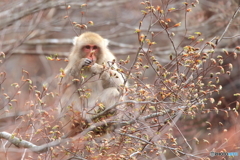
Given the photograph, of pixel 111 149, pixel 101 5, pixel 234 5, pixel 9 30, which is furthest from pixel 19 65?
pixel 111 149

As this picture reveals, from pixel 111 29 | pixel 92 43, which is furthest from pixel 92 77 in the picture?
pixel 111 29

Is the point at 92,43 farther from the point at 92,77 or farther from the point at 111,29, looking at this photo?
the point at 111,29

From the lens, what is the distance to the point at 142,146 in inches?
239

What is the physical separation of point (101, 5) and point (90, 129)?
7.84 meters

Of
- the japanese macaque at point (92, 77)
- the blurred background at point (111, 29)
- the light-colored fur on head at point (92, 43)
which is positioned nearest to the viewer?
the japanese macaque at point (92, 77)

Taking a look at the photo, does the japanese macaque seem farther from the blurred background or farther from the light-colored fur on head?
the blurred background

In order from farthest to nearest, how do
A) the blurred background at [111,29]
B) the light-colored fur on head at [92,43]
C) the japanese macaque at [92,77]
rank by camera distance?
the blurred background at [111,29]
the light-colored fur on head at [92,43]
the japanese macaque at [92,77]

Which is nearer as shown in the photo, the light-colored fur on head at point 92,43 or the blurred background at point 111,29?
the light-colored fur on head at point 92,43

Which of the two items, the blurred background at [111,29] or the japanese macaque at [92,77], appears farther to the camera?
the blurred background at [111,29]

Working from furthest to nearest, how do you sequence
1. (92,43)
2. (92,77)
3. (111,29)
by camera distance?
(111,29) < (92,43) < (92,77)

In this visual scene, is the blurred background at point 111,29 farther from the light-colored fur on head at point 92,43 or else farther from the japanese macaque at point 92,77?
the japanese macaque at point 92,77

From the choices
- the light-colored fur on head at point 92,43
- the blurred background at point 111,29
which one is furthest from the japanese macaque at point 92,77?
the blurred background at point 111,29

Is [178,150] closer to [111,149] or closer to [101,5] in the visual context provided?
[111,149]

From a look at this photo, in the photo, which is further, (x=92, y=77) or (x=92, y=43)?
(x=92, y=43)
